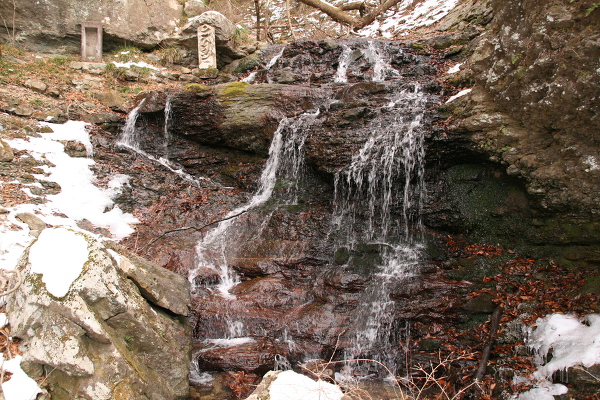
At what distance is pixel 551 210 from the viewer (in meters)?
5.55

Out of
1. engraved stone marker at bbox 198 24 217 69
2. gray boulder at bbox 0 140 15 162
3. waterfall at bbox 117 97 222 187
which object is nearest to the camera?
gray boulder at bbox 0 140 15 162

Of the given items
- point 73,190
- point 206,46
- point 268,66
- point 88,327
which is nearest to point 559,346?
point 88,327

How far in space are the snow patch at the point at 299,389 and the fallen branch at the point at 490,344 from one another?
249cm

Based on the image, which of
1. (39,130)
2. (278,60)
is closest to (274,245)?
(39,130)

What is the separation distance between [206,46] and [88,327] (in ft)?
37.4

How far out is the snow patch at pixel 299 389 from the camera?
8.39 ft

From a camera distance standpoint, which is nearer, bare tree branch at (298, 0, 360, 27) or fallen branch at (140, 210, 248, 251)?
fallen branch at (140, 210, 248, 251)

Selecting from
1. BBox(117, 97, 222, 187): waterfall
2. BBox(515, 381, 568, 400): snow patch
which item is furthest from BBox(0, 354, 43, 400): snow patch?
BBox(117, 97, 222, 187): waterfall

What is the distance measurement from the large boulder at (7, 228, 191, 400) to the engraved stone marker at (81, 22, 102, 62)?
1069cm

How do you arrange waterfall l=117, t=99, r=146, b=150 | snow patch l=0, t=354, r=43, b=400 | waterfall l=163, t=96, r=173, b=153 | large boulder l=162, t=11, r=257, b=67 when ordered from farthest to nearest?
large boulder l=162, t=11, r=257, b=67 < waterfall l=163, t=96, r=173, b=153 < waterfall l=117, t=99, r=146, b=150 < snow patch l=0, t=354, r=43, b=400

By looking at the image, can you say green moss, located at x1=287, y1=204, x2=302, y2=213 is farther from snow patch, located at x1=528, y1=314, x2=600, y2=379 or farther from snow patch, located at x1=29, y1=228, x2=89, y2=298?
snow patch, located at x1=29, y1=228, x2=89, y2=298

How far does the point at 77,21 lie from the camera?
1237 centimetres

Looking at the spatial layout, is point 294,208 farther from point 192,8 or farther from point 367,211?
point 192,8

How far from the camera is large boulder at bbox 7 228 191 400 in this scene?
3033 mm
